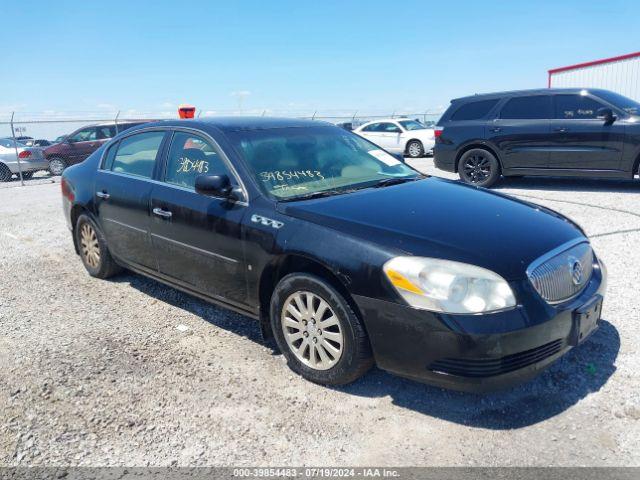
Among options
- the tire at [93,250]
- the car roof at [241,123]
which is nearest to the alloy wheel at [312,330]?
the car roof at [241,123]

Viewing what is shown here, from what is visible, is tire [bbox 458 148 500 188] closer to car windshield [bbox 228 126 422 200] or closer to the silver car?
car windshield [bbox 228 126 422 200]

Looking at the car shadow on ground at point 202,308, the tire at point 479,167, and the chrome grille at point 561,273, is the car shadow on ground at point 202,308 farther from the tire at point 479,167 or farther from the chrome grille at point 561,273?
the tire at point 479,167

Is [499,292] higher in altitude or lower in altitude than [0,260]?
higher

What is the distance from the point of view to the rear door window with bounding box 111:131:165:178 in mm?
4426

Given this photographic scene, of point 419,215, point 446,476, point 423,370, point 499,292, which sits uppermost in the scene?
point 419,215

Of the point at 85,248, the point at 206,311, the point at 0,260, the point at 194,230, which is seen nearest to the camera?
the point at 194,230

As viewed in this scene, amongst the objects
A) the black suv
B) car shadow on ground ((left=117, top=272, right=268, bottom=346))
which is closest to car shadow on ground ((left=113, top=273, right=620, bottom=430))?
car shadow on ground ((left=117, top=272, right=268, bottom=346))

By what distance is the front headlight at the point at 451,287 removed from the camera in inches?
105

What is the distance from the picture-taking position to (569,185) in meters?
10.1

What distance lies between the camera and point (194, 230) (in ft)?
12.6

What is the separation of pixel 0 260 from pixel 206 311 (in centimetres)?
340

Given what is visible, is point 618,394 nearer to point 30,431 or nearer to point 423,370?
point 423,370

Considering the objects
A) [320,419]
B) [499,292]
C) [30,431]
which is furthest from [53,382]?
[499,292]

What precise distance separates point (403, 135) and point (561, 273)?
15.5 m
